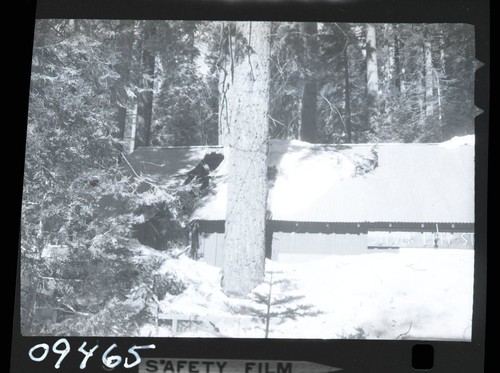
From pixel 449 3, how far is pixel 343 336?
4.90 ft

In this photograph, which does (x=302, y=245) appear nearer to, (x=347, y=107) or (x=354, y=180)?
(x=354, y=180)

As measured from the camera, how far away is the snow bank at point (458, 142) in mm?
2930

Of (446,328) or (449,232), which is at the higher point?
(449,232)

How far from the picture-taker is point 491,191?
294 cm

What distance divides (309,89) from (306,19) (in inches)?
12.1

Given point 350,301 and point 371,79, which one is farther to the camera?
point 371,79

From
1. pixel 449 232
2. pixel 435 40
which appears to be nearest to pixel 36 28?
pixel 435 40

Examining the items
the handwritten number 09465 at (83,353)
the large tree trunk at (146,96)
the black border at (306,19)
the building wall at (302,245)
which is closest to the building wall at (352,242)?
the building wall at (302,245)

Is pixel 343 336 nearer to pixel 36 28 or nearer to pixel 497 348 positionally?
pixel 497 348

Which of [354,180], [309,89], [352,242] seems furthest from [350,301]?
[309,89]

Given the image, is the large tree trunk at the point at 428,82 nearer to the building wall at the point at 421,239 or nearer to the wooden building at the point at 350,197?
the wooden building at the point at 350,197

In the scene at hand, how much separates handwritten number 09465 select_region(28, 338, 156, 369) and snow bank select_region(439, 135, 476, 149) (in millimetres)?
1490

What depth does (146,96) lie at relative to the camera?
2973mm

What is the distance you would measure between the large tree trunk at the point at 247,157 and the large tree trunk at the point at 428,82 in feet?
2.23
